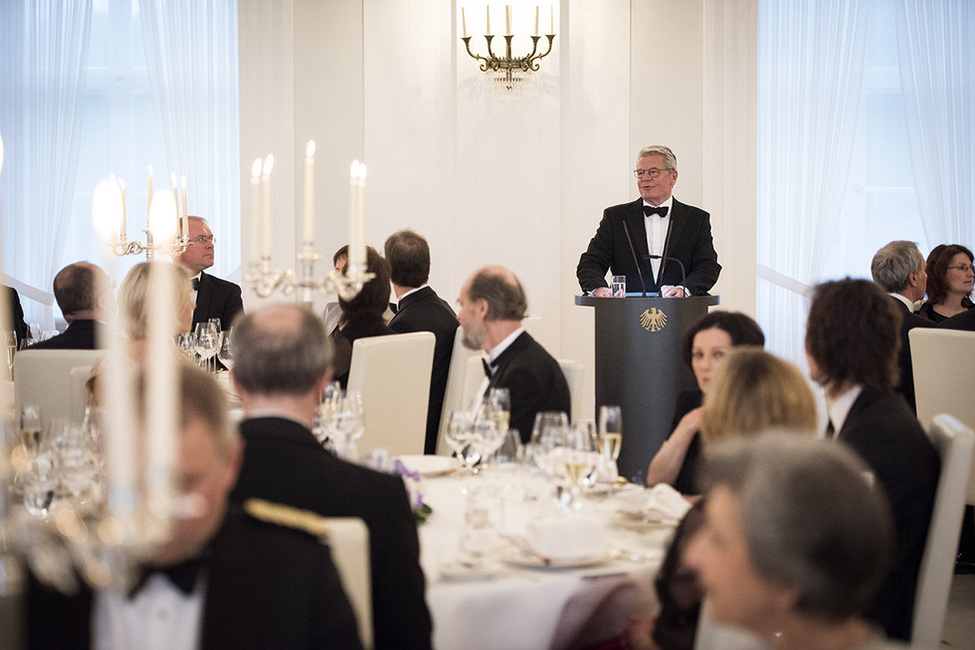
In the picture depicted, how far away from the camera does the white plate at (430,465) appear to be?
10.8ft

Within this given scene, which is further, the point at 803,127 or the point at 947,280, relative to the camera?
the point at 803,127

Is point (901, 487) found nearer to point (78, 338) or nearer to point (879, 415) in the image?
point (879, 415)

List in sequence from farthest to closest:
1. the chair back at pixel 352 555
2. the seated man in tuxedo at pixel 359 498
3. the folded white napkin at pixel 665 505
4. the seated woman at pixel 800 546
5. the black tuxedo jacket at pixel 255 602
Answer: the folded white napkin at pixel 665 505, the seated man in tuxedo at pixel 359 498, the chair back at pixel 352 555, the black tuxedo jacket at pixel 255 602, the seated woman at pixel 800 546

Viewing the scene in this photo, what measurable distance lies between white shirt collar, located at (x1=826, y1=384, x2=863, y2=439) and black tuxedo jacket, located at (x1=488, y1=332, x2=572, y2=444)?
3.76 ft

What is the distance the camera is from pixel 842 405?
9.48ft

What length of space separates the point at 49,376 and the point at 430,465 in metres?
1.98

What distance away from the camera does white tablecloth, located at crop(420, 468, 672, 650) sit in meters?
2.25

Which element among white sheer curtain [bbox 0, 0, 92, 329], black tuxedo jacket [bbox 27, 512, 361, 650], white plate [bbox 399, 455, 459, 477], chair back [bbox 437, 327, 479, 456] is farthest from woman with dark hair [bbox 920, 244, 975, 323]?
white sheer curtain [bbox 0, 0, 92, 329]

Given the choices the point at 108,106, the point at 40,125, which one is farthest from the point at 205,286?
the point at 40,125

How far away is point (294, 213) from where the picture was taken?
7555 millimetres

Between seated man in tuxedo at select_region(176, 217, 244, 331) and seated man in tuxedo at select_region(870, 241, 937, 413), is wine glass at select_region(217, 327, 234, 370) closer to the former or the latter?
seated man in tuxedo at select_region(176, 217, 244, 331)

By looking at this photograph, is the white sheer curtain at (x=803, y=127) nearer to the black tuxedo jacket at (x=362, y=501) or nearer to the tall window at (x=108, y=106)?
the tall window at (x=108, y=106)

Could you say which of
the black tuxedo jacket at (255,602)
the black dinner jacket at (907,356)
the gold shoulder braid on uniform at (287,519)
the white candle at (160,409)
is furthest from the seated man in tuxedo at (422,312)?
the white candle at (160,409)

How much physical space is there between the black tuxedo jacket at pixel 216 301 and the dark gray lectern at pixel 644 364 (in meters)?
2.30
